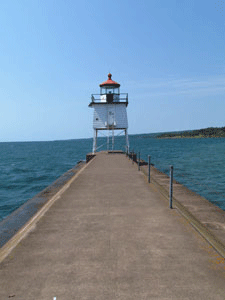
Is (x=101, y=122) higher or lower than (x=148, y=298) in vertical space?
higher

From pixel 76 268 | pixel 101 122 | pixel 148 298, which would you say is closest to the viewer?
pixel 148 298

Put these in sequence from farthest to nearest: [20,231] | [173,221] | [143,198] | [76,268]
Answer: [143,198]
[173,221]
[20,231]
[76,268]

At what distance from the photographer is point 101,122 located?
27609 mm

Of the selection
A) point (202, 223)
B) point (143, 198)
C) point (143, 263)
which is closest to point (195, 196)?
point (143, 198)

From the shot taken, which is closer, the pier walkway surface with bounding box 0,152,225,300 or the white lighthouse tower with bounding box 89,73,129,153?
the pier walkway surface with bounding box 0,152,225,300

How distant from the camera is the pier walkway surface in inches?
132

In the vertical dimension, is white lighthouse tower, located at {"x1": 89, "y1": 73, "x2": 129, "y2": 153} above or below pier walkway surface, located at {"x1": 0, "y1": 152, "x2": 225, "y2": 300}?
above

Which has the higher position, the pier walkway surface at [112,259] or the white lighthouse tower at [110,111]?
the white lighthouse tower at [110,111]

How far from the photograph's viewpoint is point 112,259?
4148mm

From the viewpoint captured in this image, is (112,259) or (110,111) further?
(110,111)

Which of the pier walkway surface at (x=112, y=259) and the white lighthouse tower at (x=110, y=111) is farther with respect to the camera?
the white lighthouse tower at (x=110, y=111)

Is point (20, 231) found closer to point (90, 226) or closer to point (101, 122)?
point (90, 226)

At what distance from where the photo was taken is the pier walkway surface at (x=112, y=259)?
3344 mm

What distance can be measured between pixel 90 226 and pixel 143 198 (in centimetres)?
291
